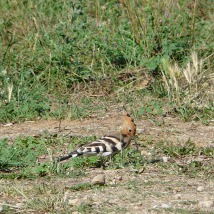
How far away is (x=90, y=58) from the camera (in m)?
9.42

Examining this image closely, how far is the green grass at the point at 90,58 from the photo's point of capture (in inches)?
349

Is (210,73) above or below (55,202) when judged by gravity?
below

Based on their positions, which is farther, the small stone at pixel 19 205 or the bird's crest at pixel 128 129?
the bird's crest at pixel 128 129

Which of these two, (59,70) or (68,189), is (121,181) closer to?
(68,189)

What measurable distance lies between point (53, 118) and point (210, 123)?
1.71 meters

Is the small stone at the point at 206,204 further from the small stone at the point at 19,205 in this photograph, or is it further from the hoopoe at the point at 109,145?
the hoopoe at the point at 109,145

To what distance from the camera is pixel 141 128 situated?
8.04 m

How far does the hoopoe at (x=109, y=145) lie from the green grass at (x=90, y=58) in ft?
5.41

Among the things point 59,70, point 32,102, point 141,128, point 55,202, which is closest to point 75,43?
point 59,70

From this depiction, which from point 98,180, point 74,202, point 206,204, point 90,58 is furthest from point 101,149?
point 90,58

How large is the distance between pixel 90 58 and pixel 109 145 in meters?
3.03

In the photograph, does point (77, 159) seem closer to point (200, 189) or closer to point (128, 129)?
point (128, 129)

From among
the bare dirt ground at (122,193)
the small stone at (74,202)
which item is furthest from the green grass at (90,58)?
the small stone at (74,202)

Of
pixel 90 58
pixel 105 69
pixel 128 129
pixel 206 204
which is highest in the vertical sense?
pixel 206 204
